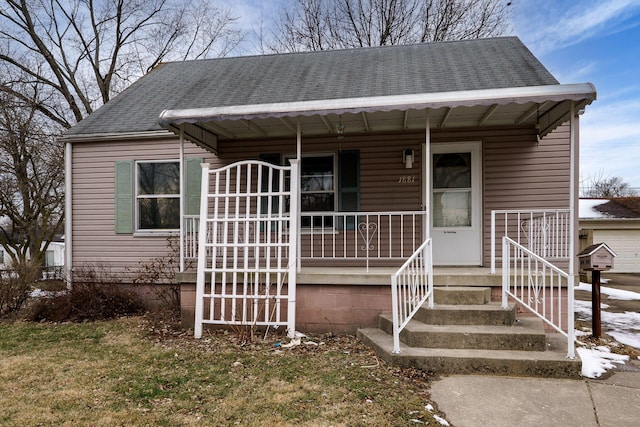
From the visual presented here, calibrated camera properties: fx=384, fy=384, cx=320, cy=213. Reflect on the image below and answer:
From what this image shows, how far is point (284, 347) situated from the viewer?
165 inches

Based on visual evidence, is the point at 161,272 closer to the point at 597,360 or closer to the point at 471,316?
the point at 471,316

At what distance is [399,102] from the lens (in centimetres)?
423

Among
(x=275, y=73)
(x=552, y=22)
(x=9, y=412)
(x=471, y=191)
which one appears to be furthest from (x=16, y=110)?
(x=552, y=22)

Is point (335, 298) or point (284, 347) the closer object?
point (284, 347)

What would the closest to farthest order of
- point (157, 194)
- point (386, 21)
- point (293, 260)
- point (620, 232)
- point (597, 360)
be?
point (597, 360) < point (293, 260) < point (157, 194) < point (386, 21) < point (620, 232)

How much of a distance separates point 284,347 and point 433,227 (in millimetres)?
3018

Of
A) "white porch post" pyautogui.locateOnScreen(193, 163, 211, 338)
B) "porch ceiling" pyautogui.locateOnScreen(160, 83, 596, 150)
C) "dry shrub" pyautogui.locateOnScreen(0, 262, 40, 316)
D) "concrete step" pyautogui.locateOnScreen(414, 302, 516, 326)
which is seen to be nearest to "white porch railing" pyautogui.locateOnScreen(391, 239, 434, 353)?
"concrete step" pyautogui.locateOnScreen(414, 302, 516, 326)

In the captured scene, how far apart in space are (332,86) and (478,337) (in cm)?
449

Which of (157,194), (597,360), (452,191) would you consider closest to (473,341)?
(597,360)

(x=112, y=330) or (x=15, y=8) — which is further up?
(x=15, y=8)

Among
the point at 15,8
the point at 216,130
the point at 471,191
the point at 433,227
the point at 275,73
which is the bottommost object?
the point at 433,227

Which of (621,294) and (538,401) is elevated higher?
(538,401)

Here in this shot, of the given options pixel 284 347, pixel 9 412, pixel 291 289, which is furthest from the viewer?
pixel 291 289

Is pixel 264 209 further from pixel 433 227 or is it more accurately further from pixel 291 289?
pixel 433 227
